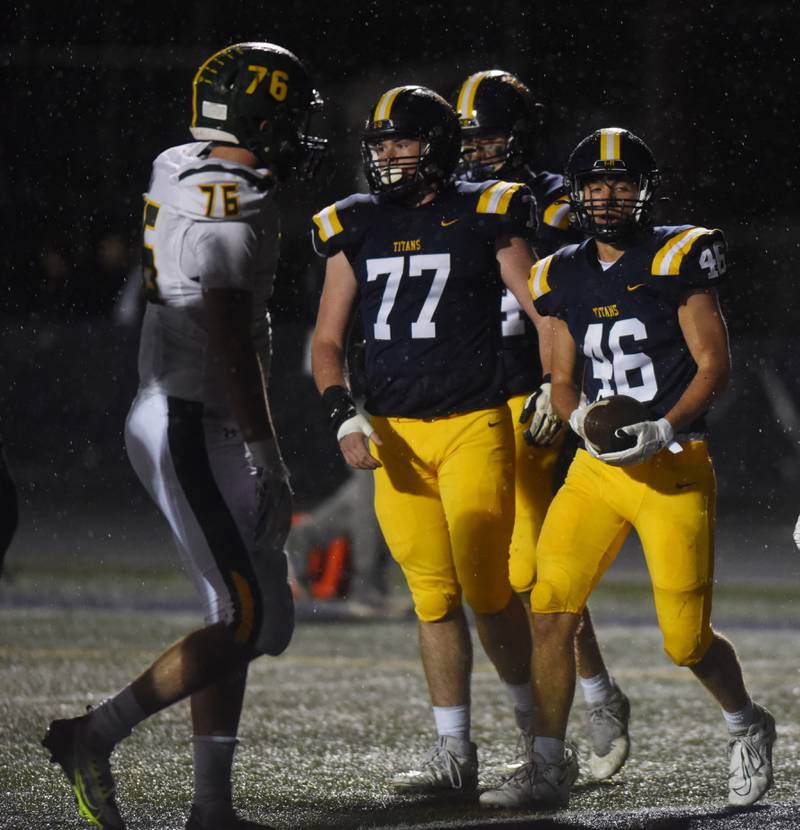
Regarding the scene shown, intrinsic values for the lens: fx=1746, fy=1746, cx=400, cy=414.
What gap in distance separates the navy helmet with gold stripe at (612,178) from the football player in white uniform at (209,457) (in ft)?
3.14

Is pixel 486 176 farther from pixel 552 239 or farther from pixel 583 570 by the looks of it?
pixel 583 570

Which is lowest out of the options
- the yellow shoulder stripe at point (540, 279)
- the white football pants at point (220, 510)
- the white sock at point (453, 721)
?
the white sock at point (453, 721)

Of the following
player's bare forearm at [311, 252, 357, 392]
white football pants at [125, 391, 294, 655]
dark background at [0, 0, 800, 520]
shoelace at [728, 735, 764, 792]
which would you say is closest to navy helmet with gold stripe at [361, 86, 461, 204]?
player's bare forearm at [311, 252, 357, 392]

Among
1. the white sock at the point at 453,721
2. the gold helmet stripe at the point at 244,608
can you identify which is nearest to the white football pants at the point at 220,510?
the gold helmet stripe at the point at 244,608

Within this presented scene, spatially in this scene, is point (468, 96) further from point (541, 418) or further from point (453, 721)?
point (453, 721)

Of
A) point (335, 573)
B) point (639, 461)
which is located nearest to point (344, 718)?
point (639, 461)

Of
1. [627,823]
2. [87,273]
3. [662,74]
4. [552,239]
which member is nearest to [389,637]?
[552,239]

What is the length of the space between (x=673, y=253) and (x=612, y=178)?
0.87 ft

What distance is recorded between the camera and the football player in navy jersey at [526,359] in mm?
5133

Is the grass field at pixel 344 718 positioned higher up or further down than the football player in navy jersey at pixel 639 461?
further down

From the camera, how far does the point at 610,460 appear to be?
4.43 metres

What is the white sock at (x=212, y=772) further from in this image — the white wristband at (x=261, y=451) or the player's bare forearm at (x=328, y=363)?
the player's bare forearm at (x=328, y=363)

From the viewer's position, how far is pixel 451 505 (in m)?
4.73

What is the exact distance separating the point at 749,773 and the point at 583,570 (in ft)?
2.30
